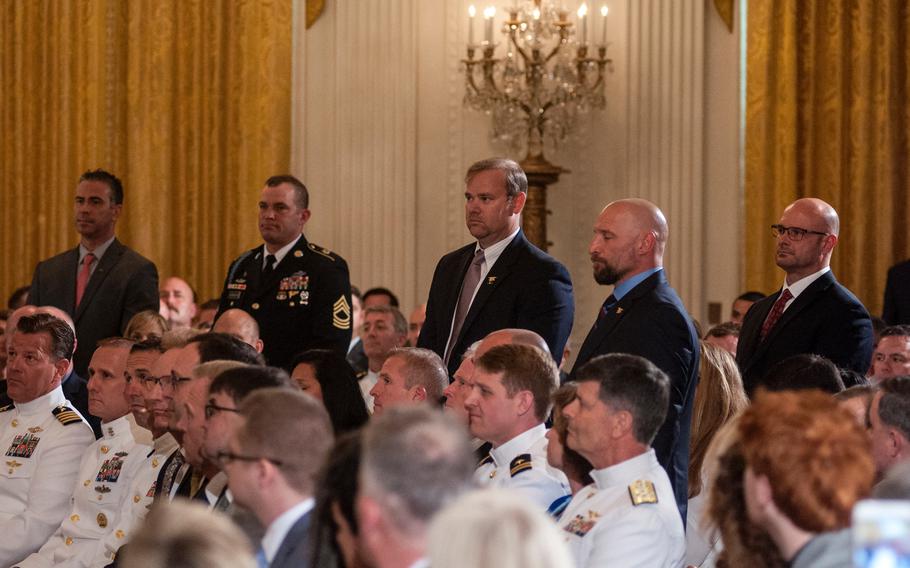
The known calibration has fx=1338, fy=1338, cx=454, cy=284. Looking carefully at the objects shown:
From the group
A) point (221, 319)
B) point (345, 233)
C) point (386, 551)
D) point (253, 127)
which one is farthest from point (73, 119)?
point (386, 551)

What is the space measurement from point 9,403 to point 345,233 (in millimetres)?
3607

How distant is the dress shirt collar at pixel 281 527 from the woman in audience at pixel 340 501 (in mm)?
246

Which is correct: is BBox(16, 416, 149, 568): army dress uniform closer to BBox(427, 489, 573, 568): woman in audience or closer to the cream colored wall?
BBox(427, 489, 573, 568): woman in audience

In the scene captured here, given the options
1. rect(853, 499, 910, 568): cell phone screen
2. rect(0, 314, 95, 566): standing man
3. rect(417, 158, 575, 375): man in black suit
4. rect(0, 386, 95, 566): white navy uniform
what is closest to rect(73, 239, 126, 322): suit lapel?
rect(0, 314, 95, 566): standing man

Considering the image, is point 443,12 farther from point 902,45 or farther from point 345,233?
point 902,45

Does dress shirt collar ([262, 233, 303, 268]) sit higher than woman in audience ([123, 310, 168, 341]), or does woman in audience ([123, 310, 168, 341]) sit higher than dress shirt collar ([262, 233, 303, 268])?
dress shirt collar ([262, 233, 303, 268])

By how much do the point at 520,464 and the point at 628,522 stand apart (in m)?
0.64

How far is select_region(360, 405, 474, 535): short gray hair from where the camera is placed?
73.1 inches

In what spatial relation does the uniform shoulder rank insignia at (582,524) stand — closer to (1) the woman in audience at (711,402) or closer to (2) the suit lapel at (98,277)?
(1) the woman in audience at (711,402)

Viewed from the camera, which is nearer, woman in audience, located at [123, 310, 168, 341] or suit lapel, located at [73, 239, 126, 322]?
woman in audience, located at [123, 310, 168, 341]

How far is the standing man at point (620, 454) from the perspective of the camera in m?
3.01

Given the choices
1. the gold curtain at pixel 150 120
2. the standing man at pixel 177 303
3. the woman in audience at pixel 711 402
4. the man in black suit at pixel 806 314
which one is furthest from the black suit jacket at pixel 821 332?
the gold curtain at pixel 150 120

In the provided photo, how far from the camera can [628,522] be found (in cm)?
298

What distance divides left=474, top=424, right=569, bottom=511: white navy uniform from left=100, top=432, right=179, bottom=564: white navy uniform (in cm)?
96
